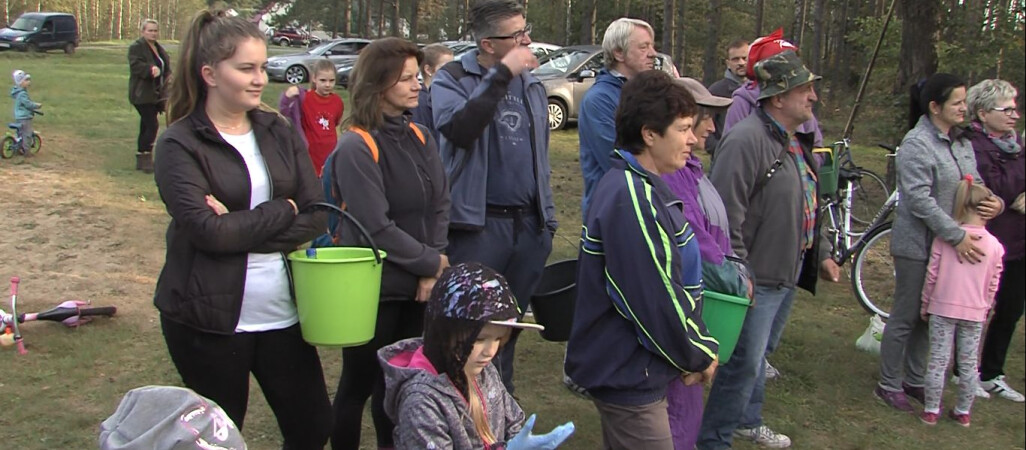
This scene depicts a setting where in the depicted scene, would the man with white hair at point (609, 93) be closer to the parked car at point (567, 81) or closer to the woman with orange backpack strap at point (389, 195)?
the woman with orange backpack strap at point (389, 195)

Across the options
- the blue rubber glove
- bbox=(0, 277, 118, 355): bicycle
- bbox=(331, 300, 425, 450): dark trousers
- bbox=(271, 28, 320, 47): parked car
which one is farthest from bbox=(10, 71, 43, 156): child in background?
bbox=(271, 28, 320, 47): parked car

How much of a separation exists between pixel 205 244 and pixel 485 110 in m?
1.37

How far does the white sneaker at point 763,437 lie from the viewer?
4113mm

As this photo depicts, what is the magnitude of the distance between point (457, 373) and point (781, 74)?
2114mm

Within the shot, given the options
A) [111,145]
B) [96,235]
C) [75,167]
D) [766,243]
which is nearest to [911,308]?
[766,243]

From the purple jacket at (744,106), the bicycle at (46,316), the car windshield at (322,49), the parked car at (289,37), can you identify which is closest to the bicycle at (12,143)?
the bicycle at (46,316)

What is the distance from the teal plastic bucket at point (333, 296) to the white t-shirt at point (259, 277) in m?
0.05

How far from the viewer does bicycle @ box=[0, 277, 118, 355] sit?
4.77 metres

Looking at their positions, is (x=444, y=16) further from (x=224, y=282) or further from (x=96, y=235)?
(x=224, y=282)

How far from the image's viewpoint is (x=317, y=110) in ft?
24.5

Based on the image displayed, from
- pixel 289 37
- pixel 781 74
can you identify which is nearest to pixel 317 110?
pixel 781 74

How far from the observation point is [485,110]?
11.4 ft

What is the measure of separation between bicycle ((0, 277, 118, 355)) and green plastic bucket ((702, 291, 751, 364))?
3798 mm

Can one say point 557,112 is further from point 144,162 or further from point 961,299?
point 961,299
